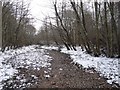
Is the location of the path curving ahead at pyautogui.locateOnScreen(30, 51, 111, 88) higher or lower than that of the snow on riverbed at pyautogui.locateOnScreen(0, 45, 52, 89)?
lower

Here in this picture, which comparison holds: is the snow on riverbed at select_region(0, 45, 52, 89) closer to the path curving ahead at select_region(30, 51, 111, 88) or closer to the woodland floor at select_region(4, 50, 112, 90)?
the woodland floor at select_region(4, 50, 112, 90)

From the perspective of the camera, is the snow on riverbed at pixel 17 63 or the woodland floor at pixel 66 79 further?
the snow on riverbed at pixel 17 63

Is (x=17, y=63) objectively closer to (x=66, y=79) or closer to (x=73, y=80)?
(x=66, y=79)

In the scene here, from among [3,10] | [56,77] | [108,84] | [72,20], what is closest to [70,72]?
[56,77]

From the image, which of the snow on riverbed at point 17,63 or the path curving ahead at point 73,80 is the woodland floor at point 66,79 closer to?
the path curving ahead at point 73,80

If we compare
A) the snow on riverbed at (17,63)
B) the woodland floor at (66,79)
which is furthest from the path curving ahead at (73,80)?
the snow on riverbed at (17,63)

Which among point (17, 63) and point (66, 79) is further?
point (17, 63)

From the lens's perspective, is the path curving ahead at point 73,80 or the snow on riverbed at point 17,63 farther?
the snow on riverbed at point 17,63

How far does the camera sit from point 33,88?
9742 millimetres

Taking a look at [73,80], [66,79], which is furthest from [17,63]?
[73,80]

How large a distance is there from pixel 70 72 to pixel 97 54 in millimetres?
7439

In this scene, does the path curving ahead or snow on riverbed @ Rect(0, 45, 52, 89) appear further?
snow on riverbed @ Rect(0, 45, 52, 89)

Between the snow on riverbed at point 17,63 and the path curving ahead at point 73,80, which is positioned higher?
the snow on riverbed at point 17,63

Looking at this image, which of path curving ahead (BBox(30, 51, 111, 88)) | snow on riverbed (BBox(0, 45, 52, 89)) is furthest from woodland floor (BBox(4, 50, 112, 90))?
snow on riverbed (BBox(0, 45, 52, 89))
